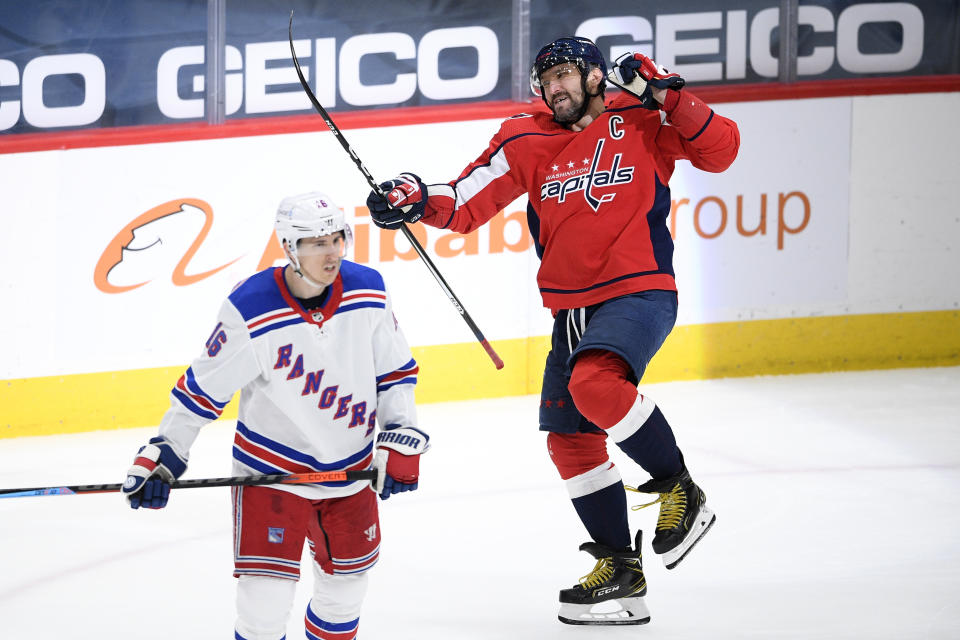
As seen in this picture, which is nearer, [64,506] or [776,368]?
[64,506]

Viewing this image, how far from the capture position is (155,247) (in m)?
5.18

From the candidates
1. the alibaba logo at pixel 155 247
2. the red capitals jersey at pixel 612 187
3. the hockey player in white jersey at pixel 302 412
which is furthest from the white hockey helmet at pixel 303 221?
the alibaba logo at pixel 155 247

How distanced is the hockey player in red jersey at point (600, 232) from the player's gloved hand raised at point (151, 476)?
0.94 metres

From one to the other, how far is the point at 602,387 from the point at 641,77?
704 mm

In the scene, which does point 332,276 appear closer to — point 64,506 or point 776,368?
point 64,506

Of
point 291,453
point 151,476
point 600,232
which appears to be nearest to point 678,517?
point 600,232

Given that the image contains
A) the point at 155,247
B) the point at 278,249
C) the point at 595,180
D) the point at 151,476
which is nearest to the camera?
the point at 151,476

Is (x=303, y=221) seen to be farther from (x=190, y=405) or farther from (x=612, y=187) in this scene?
(x=612, y=187)

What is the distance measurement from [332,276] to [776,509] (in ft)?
7.03

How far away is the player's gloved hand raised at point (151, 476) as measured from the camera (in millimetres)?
2512

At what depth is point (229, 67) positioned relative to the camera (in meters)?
5.34

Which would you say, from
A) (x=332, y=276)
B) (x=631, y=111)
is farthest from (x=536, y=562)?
(x=332, y=276)

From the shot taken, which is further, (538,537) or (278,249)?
(278,249)

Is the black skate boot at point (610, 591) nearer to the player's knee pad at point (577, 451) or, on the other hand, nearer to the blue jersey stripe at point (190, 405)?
the player's knee pad at point (577, 451)
